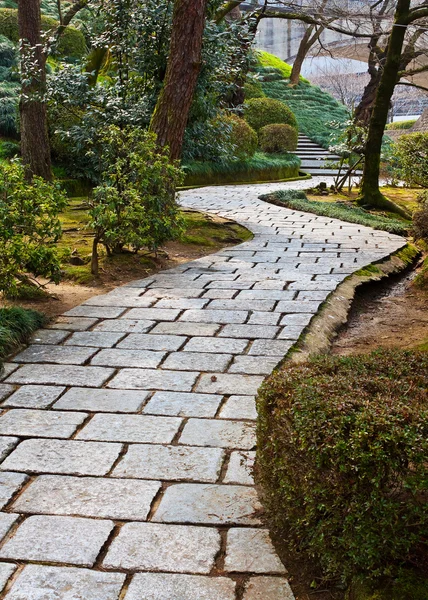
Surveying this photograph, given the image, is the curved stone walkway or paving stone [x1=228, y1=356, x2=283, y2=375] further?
paving stone [x1=228, y1=356, x2=283, y2=375]

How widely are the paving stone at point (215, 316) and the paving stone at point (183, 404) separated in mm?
1475

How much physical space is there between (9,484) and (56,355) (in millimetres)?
1708

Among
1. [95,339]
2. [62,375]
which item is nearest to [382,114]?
[95,339]

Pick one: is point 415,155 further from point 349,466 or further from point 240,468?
point 349,466

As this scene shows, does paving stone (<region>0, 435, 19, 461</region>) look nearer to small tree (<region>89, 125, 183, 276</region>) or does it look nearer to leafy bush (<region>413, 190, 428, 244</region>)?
small tree (<region>89, 125, 183, 276</region>)

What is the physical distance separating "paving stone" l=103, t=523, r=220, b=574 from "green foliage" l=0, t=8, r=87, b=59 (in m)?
17.4

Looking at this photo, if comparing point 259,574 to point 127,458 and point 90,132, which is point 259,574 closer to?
point 127,458

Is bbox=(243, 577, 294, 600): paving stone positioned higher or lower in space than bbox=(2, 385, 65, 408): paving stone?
higher

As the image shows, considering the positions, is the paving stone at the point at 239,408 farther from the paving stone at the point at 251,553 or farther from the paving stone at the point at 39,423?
the paving stone at the point at 251,553

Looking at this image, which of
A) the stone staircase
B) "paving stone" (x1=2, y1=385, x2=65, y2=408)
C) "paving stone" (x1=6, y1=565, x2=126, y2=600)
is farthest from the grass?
the stone staircase

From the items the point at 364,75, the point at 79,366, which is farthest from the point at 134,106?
the point at 364,75

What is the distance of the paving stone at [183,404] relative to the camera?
378cm

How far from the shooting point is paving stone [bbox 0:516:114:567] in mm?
2529

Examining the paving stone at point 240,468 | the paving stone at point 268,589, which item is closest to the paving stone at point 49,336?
the paving stone at point 240,468
